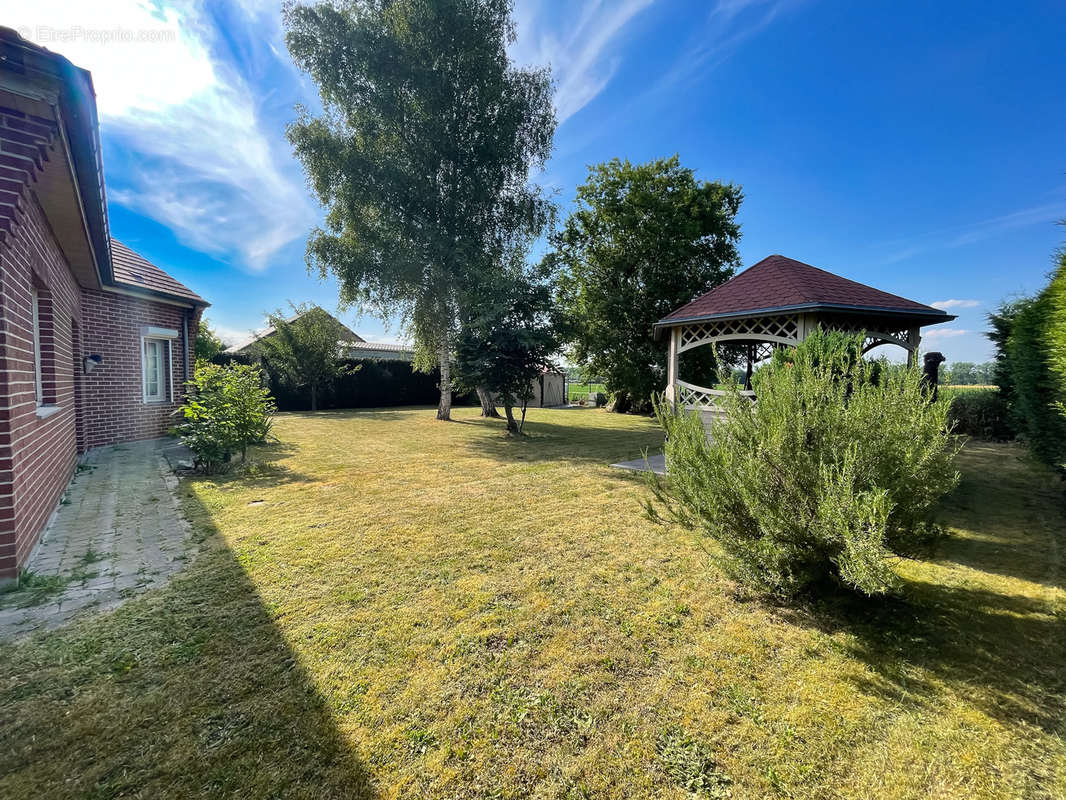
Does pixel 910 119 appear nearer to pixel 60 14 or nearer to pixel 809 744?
pixel 809 744

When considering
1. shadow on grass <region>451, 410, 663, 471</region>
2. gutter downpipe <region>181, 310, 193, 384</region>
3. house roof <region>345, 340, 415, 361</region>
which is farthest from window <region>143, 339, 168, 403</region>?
house roof <region>345, 340, 415, 361</region>

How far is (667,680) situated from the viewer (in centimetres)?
216

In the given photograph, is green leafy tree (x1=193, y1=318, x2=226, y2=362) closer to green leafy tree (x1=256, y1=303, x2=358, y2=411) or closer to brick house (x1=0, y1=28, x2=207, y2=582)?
green leafy tree (x1=256, y1=303, x2=358, y2=411)

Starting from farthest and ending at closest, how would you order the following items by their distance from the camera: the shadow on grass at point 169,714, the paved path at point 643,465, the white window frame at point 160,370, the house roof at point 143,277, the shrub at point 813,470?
the white window frame at point 160,370 → the house roof at point 143,277 → the paved path at point 643,465 → the shrub at point 813,470 → the shadow on grass at point 169,714

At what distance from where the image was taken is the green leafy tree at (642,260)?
17531 mm

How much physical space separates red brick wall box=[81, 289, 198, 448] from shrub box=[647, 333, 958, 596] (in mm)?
11385

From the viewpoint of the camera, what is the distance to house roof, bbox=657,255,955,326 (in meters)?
7.12

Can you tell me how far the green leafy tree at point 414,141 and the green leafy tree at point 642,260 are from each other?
4937 mm

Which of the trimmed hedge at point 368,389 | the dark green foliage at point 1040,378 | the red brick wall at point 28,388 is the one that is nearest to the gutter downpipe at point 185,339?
the red brick wall at point 28,388

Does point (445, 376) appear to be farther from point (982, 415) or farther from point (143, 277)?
point (982, 415)

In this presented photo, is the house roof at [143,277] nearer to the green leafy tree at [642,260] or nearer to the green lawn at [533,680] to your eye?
the green lawn at [533,680]

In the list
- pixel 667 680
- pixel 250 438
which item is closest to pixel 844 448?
pixel 667 680

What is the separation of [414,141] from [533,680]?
1571 cm

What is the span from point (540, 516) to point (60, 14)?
248 inches
